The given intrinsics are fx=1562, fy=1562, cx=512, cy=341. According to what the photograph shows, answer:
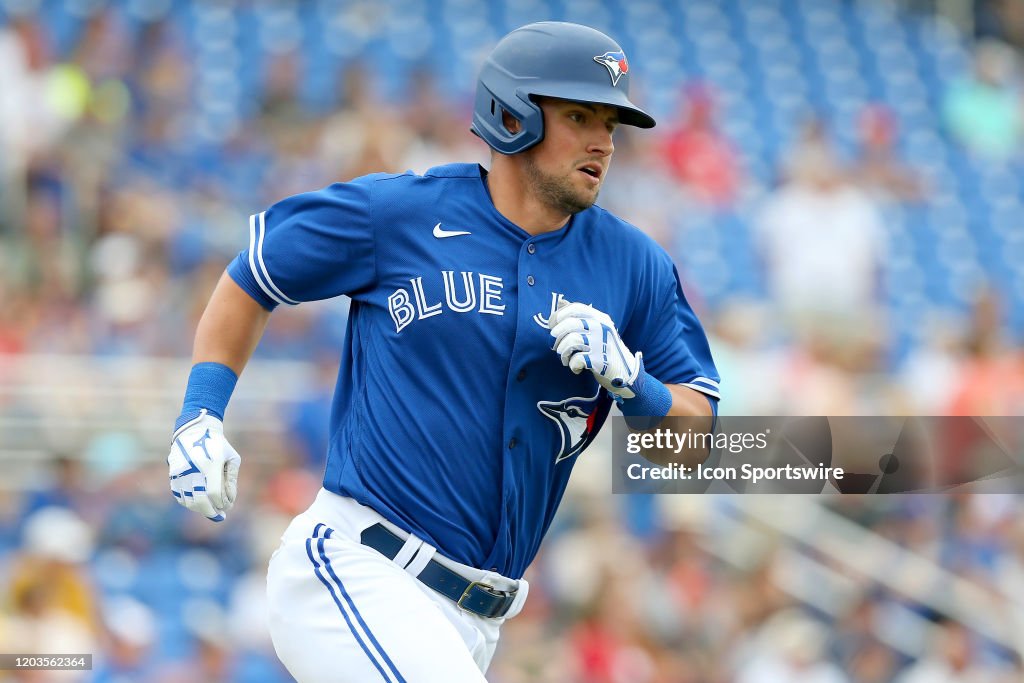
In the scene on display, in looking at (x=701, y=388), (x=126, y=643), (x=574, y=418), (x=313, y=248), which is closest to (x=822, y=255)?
(x=126, y=643)

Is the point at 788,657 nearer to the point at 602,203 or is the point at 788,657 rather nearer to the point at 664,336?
the point at 602,203

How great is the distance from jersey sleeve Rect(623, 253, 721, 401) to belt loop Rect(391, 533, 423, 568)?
79 centimetres

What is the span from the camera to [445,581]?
149 inches

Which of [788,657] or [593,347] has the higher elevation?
[593,347]

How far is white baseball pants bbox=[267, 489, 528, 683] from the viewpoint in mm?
3537

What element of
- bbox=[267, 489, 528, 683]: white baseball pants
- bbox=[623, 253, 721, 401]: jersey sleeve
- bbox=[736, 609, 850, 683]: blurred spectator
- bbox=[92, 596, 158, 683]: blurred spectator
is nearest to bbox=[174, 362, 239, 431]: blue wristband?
bbox=[267, 489, 528, 683]: white baseball pants

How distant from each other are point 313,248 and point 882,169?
899cm

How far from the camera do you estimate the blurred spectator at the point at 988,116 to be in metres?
13.2

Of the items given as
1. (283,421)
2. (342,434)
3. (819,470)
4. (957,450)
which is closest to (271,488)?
(283,421)

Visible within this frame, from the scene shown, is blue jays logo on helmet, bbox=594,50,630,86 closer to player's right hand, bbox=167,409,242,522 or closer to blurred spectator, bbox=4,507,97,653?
player's right hand, bbox=167,409,242,522

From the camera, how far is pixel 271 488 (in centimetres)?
792

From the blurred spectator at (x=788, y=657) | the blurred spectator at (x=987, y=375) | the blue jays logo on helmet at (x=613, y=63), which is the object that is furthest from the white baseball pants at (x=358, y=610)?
the blurred spectator at (x=987, y=375)

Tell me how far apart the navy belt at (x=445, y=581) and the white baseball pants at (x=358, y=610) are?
0.05ft

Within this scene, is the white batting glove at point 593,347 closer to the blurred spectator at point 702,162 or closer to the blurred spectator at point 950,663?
the blurred spectator at point 950,663
